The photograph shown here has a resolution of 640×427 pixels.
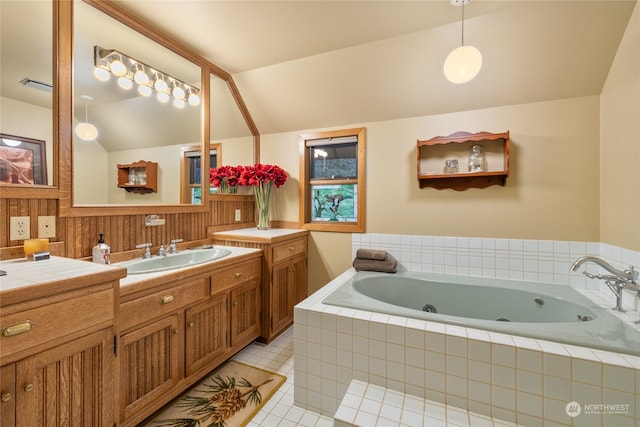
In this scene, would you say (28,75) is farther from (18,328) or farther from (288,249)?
(288,249)

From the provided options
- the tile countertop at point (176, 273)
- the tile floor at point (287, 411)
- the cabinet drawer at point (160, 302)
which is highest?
the tile countertop at point (176, 273)

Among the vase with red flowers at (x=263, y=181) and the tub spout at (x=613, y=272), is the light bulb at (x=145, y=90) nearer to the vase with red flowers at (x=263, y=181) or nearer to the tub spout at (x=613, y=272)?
the vase with red flowers at (x=263, y=181)

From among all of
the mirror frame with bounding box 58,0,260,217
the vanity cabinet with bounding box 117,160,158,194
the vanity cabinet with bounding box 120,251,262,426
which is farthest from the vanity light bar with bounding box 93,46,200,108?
the vanity cabinet with bounding box 120,251,262,426

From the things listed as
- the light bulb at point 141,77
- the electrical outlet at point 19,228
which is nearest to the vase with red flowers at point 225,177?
the light bulb at point 141,77

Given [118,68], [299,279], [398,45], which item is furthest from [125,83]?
[299,279]

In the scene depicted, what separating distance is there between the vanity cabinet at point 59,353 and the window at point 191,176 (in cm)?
114

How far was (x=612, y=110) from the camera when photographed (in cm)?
180

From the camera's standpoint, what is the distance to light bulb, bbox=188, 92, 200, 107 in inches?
91.0

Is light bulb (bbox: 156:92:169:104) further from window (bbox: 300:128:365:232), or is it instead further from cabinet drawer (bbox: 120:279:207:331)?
cabinet drawer (bbox: 120:279:207:331)

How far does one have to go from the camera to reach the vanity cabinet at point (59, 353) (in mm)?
874

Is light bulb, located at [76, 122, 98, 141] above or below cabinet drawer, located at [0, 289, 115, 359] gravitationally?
above

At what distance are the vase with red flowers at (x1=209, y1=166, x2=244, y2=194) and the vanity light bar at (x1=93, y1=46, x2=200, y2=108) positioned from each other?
0.60m

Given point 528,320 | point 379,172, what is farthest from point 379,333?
point 379,172

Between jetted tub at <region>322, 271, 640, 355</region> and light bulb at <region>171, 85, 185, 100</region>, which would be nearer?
jetted tub at <region>322, 271, 640, 355</region>
